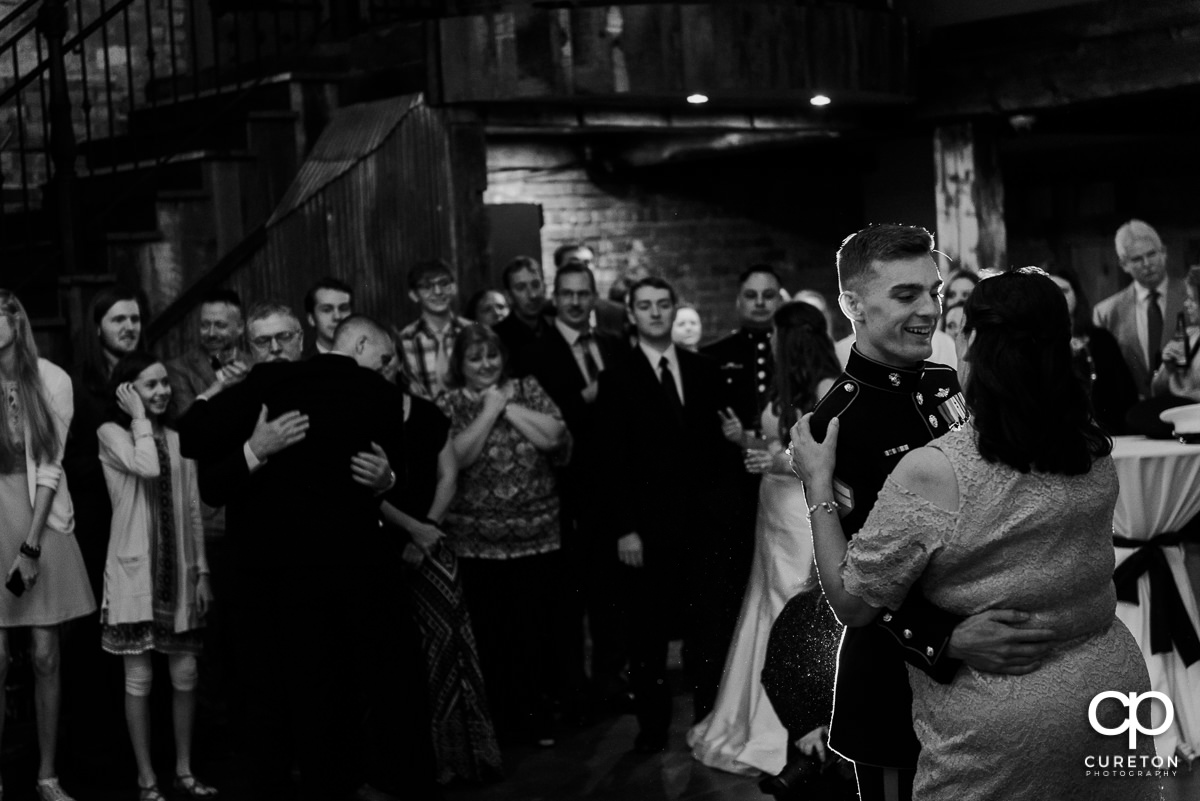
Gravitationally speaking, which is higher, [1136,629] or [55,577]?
[55,577]

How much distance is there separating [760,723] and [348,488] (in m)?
1.57

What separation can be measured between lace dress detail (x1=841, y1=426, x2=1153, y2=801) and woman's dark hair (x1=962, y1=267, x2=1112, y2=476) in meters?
0.03

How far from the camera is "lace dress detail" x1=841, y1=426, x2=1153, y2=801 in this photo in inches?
88.0

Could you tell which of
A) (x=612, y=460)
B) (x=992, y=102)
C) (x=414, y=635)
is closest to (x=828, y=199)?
(x=992, y=102)

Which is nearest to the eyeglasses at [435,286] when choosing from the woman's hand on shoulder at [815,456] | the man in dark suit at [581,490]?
the man in dark suit at [581,490]

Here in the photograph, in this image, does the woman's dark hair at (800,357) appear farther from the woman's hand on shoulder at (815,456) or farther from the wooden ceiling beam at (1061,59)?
the wooden ceiling beam at (1061,59)

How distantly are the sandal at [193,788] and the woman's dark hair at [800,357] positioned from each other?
2.13m

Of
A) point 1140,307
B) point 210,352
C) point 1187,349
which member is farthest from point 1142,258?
point 210,352

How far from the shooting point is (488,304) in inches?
257

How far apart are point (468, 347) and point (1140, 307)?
3100 mm

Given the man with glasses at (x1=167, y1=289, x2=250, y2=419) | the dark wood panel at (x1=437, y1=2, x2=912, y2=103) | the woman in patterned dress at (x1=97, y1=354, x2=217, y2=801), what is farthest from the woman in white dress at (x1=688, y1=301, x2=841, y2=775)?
the dark wood panel at (x1=437, y1=2, x2=912, y2=103)

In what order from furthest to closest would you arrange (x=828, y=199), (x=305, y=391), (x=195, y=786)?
1. (x=828, y=199)
2. (x=195, y=786)
3. (x=305, y=391)

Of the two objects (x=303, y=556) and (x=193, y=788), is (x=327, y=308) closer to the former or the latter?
(x=303, y=556)

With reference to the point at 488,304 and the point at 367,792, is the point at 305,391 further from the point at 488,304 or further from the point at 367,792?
the point at 488,304
